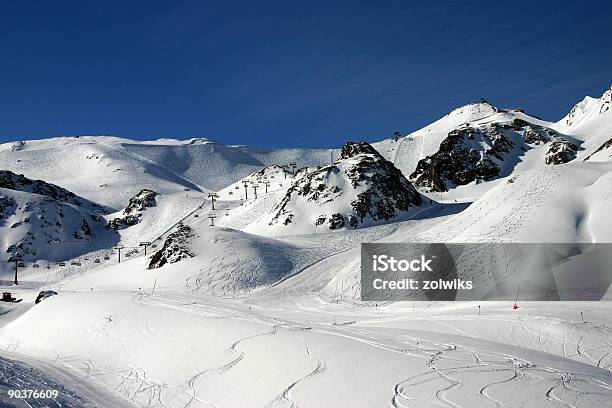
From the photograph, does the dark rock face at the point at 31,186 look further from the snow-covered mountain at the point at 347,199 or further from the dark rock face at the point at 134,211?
the snow-covered mountain at the point at 347,199

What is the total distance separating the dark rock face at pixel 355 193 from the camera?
77562 millimetres

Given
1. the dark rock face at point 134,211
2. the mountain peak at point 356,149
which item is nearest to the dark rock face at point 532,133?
the mountain peak at point 356,149

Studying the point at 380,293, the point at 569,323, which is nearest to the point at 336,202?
the point at 380,293

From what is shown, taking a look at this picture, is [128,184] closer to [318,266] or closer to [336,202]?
[336,202]

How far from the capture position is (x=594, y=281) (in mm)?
35906

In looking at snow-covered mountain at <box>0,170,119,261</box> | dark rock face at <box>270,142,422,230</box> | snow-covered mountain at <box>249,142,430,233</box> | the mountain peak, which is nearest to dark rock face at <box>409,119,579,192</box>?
the mountain peak

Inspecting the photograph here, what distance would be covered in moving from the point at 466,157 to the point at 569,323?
105 m

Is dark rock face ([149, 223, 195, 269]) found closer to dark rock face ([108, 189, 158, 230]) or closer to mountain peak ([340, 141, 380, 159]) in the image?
dark rock face ([108, 189, 158, 230])

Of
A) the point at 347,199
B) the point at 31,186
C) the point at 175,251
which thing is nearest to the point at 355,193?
the point at 347,199

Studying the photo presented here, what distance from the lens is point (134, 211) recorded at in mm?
124062

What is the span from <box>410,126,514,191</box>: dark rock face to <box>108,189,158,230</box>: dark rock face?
213 ft

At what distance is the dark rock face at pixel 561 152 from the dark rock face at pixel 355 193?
5861 cm

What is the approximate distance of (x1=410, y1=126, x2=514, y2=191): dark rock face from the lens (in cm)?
12081

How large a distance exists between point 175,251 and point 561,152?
10672 centimetres
